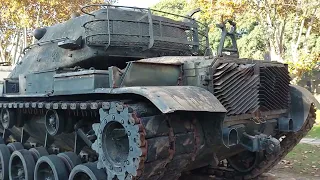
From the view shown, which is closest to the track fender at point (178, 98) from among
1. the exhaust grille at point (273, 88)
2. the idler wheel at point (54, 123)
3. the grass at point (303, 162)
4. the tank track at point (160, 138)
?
the tank track at point (160, 138)

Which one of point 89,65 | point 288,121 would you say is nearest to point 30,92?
point 89,65

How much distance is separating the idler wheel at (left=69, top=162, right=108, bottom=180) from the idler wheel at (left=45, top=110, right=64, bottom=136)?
87 cm

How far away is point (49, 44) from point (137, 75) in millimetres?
3012

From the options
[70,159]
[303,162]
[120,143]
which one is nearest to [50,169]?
[70,159]

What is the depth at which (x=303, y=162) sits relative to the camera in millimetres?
9492

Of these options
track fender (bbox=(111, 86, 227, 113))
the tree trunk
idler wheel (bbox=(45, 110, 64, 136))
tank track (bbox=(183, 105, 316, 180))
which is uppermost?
the tree trunk

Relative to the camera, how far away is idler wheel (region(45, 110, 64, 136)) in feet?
20.9

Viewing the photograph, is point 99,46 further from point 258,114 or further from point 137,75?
point 258,114

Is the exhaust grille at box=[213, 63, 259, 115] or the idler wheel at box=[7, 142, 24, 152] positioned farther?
the idler wheel at box=[7, 142, 24, 152]

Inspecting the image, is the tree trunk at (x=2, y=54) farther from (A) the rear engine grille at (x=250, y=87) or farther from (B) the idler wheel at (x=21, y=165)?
(A) the rear engine grille at (x=250, y=87)

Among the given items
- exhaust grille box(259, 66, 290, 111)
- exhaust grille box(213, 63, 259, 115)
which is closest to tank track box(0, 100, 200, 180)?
exhaust grille box(213, 63, 259, 115)

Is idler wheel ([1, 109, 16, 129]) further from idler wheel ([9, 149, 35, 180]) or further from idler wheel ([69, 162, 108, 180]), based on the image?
idler wheel ([69, 162, 108, 180])

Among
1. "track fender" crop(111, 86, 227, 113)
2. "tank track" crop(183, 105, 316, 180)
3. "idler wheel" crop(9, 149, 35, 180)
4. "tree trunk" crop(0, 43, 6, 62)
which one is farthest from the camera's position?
"tree trunk" crop(0, 43, 6, 62)

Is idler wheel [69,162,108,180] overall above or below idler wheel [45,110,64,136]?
below
